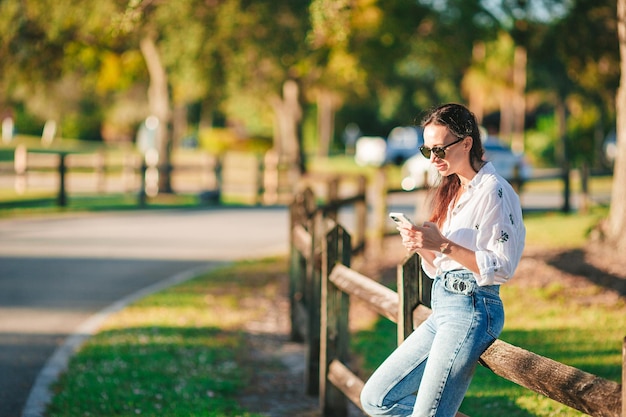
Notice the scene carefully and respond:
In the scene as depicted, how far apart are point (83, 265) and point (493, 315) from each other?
10.5 metres

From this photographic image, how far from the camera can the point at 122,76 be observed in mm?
32156

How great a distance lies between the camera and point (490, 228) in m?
3.39

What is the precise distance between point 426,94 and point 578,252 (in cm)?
5627

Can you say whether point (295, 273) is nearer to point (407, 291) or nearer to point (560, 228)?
point (407, 291)

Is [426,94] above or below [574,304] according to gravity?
above

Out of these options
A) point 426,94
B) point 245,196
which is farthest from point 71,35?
point 426,94

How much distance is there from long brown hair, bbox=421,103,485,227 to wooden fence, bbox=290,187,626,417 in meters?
0.59

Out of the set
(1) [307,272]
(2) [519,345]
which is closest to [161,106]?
(1) [307,272]

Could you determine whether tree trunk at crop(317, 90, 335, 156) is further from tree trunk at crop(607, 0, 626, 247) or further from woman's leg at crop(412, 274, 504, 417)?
woman's leg at crop(412, 274, 504, 417)

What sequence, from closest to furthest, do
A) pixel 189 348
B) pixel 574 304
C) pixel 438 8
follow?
pixel 189 348 → pixel 574 304 → pixel 438 8

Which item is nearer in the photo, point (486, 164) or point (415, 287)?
point (486, 164)

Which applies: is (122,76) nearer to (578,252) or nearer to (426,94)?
(578,252)

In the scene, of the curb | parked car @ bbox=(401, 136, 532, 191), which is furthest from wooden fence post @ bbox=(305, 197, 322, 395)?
parked car @ bbox=(401, 136, 532, 191)

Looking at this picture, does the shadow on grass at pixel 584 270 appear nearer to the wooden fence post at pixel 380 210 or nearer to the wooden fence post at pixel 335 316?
the wooden fence post at pixel 380 210
